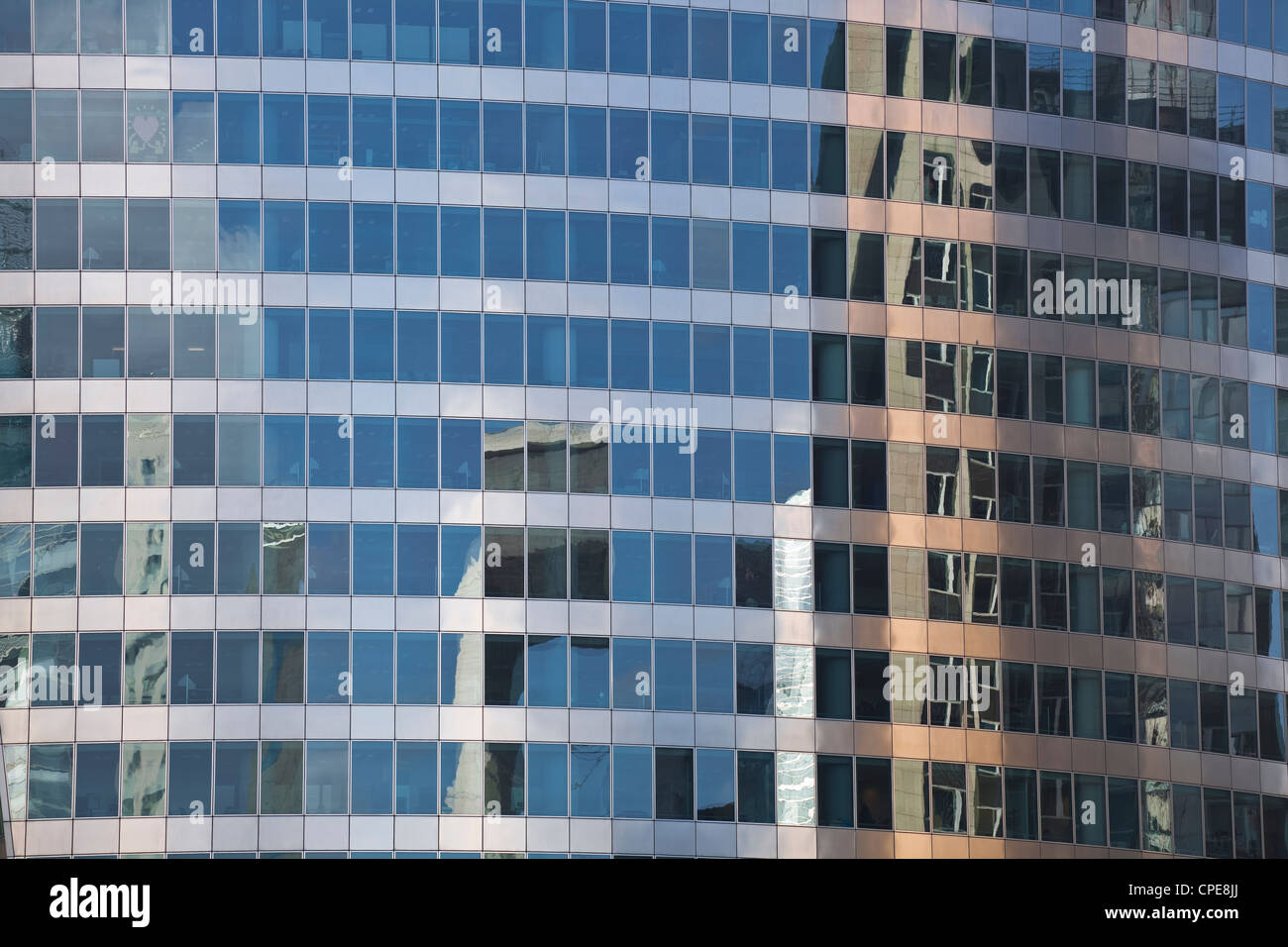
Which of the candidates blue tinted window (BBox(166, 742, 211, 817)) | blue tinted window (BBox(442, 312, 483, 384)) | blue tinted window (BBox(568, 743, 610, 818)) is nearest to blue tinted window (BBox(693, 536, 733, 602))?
blue tinted window (BBox(568, 743, 610, 818))

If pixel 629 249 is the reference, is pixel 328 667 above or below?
below

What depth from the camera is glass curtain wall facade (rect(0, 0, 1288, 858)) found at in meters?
55.3

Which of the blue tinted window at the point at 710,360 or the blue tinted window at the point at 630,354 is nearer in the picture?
the blue tinted window at the point at 630,354

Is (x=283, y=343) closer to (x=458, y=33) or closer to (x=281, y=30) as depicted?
(x=281, y=30)

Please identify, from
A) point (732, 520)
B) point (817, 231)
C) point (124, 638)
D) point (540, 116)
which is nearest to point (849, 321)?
point (817, 231)

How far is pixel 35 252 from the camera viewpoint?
57.3 meters

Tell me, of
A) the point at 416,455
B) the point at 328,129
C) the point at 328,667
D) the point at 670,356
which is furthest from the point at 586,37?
the point at 328,667

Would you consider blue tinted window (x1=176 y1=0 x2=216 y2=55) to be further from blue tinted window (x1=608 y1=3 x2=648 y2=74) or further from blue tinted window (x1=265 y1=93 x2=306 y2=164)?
blue tinted window (x1=608 y1=3 x2=648 y2=74)

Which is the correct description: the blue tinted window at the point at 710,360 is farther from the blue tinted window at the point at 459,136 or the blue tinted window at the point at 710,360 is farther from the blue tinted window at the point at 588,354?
the blue tinted window at the point at 459,136

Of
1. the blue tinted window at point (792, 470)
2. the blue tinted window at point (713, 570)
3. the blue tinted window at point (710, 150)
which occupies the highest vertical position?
the blue tinted window at point (710, 150)

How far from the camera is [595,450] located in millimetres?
57281

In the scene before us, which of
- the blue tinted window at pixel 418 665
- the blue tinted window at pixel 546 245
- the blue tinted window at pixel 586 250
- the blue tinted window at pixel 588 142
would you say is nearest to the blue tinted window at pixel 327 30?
the blue tinted window at pixel 588 142

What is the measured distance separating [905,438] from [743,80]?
1330 cm

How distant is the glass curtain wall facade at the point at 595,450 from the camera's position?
55.3 m
